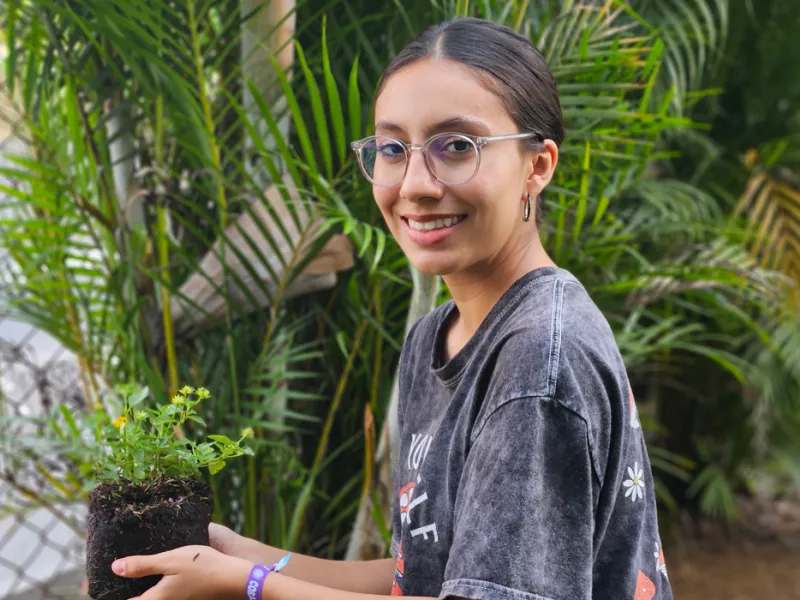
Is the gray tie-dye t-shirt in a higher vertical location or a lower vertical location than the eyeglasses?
lower

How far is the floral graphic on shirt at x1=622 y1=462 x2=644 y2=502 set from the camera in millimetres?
936

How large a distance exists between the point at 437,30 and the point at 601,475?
0.55 metres

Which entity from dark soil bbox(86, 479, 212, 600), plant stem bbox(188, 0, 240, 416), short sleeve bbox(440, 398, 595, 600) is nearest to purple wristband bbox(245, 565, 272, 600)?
dark soil bbox(86, 479, 212, 600)

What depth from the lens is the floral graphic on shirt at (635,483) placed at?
94cm

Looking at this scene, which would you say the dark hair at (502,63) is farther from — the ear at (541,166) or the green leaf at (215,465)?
the green leaf at (215,465)

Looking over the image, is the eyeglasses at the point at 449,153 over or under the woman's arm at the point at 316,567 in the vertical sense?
over

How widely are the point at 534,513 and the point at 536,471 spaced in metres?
0.04

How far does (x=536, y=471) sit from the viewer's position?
82 cm

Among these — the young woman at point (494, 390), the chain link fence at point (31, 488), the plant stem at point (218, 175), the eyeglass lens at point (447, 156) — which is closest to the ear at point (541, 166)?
the young woman at point (494, 390)

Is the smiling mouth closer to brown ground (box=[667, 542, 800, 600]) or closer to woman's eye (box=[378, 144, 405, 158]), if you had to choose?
woman's eye (box=[378, 144, 405, 158])

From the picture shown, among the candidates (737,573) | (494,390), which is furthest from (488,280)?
(737,573)

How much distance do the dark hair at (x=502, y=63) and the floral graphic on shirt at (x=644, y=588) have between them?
503mm

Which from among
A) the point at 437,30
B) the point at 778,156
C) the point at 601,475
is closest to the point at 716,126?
the point at 778,156

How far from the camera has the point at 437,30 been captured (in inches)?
41.5
